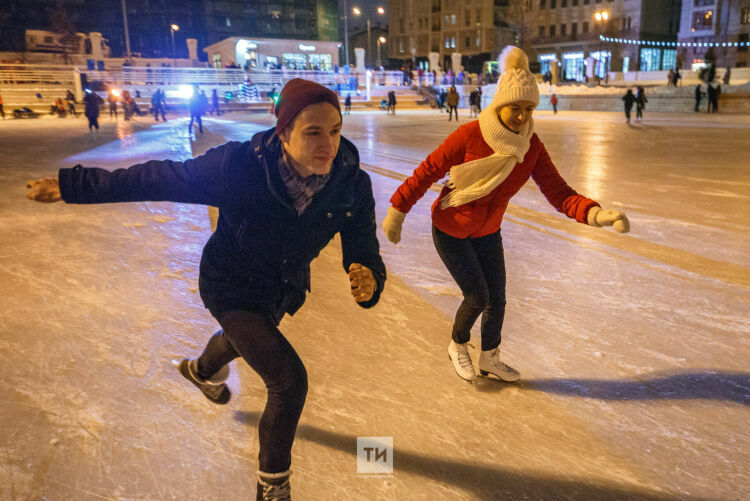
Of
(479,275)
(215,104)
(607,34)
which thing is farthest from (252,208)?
(607,34)

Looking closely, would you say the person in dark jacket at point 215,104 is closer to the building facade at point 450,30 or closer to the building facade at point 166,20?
the building facade at point 166,20

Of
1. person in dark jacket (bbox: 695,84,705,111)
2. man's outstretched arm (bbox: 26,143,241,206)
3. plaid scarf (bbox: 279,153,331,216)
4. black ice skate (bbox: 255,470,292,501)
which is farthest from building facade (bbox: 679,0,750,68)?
black ice skate (bbox: 255,470,292,501)

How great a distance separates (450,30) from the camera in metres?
70.4

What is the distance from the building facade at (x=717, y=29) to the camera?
4816cm

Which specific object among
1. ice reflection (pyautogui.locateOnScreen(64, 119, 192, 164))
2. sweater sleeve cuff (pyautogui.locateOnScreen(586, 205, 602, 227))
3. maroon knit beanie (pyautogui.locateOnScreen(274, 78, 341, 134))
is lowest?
ice reflection (pyautogui.locateOnScreen(64, 119, 192, 164))

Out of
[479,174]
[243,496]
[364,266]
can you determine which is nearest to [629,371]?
[479,174]

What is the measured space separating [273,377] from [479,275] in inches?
47.1

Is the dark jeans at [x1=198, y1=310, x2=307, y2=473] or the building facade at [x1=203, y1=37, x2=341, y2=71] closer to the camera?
the dark jeans at [x1=198, y1=310, x2=307, y2=473]

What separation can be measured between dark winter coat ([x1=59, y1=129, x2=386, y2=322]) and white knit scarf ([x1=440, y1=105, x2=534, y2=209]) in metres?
0.69

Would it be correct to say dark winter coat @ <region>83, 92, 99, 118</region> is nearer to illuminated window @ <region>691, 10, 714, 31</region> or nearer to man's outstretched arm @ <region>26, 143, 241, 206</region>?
man's outstretched arm @ <region>26, 143, 241, 206</region>

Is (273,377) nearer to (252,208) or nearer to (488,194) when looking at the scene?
(252,208)

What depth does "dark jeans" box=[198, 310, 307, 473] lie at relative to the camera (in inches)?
65.2

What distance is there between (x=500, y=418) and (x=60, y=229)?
5250 mm

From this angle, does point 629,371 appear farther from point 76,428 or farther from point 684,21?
point 684,21
